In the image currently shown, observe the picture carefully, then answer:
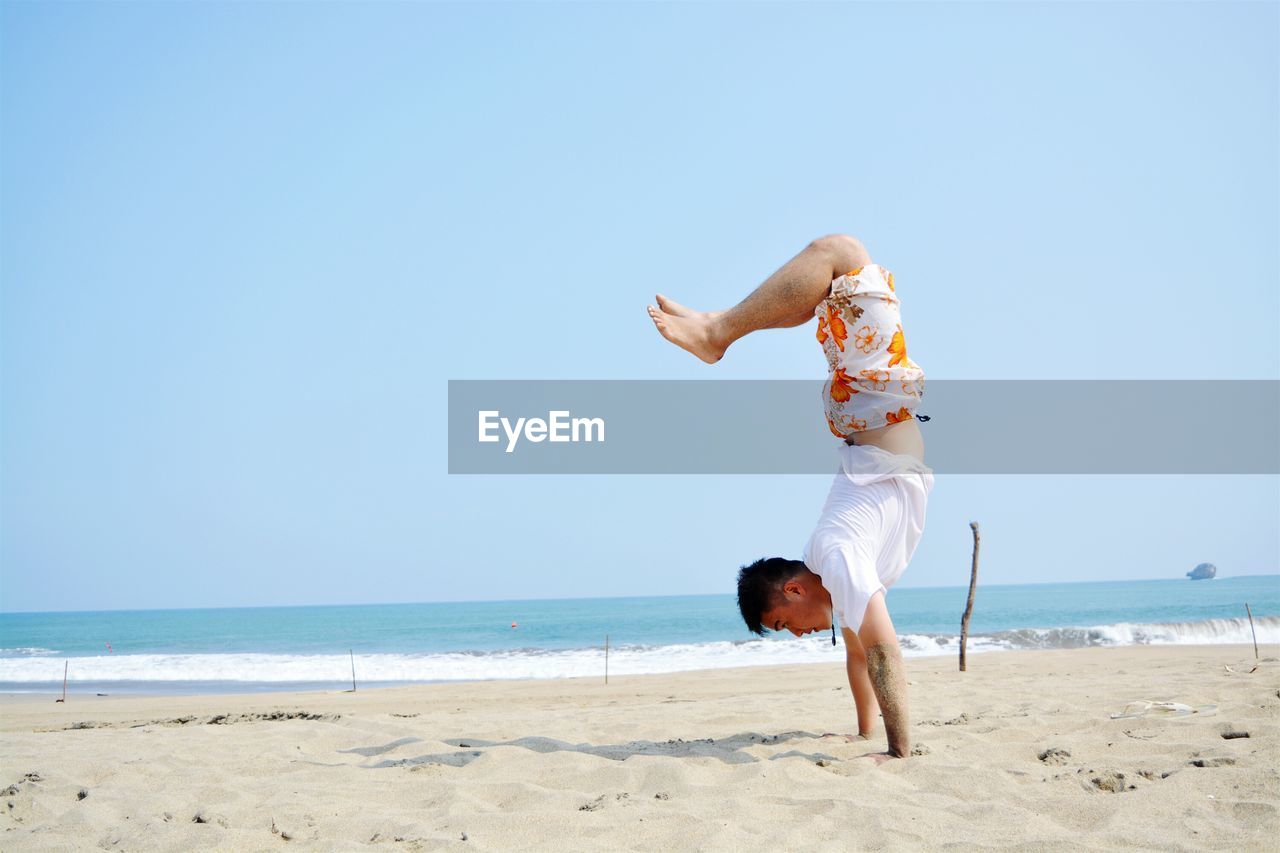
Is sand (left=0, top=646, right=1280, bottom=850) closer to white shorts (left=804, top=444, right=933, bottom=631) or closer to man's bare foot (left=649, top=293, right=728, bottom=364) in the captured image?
white shorts (left=804, top=444, right=933, bottom=631)

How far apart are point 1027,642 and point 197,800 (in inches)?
882

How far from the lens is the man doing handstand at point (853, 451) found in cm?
325

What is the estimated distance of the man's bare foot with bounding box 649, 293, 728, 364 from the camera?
3.32 metres

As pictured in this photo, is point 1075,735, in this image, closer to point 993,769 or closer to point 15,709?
point 993,769

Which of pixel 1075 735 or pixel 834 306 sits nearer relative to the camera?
pixel 834 306

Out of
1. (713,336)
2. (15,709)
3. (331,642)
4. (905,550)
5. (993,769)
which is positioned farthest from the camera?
(331,642)

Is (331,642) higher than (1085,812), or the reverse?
(1085,812)

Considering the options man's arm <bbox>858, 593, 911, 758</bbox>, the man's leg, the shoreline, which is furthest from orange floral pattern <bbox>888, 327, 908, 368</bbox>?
the shoreline

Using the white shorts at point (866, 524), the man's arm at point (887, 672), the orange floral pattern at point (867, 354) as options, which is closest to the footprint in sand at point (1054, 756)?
the man's arm at point (887, 672)

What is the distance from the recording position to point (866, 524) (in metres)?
3.47

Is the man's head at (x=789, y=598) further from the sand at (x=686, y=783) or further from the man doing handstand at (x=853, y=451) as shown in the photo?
the sand at (x=686, y=783)

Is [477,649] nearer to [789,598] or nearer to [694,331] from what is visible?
[789,598]

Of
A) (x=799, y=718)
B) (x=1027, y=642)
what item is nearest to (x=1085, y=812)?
(x=799, y=718)

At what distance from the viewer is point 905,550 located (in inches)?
144
